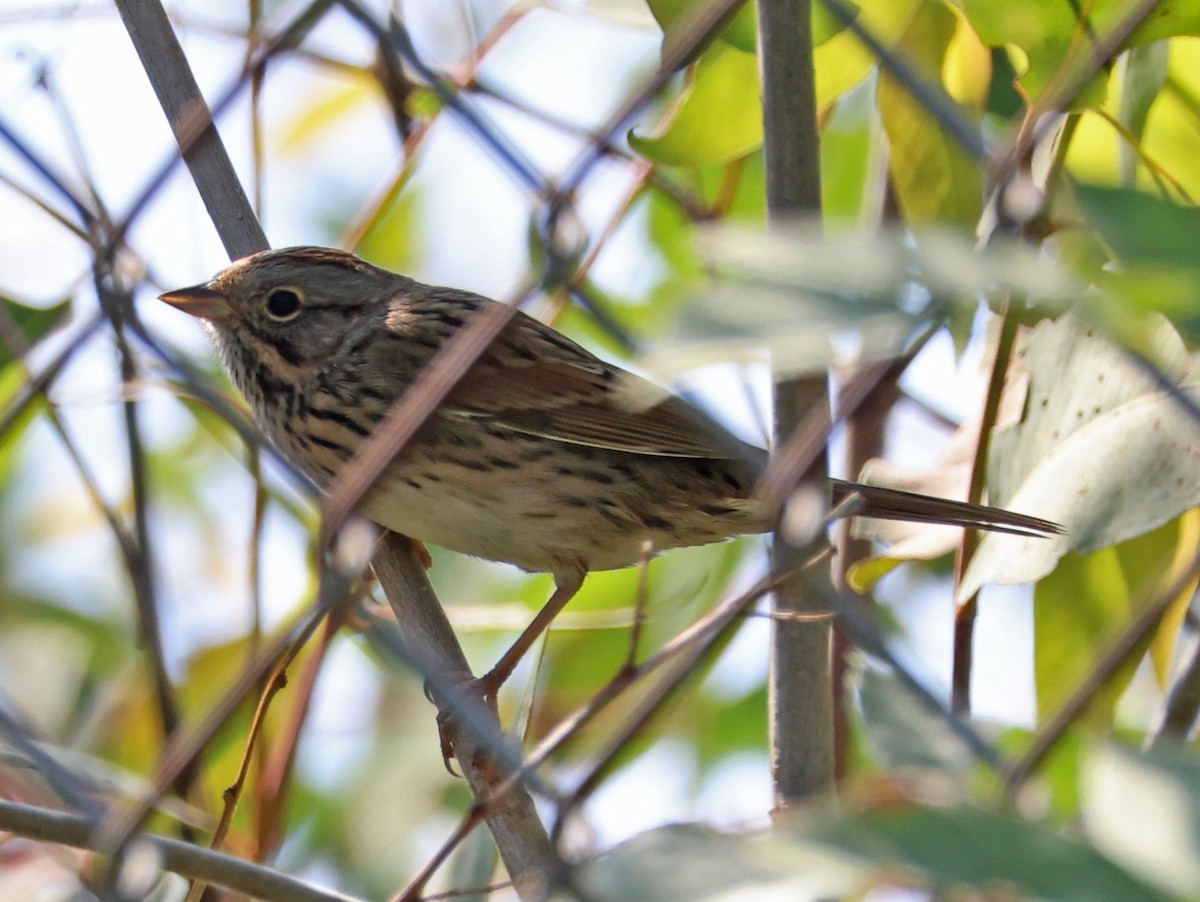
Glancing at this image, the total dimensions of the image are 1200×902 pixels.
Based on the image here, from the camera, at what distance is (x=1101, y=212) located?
2.18 feet

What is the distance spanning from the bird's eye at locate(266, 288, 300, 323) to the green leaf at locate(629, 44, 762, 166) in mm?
1041

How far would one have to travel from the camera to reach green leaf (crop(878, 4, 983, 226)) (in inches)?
69.0

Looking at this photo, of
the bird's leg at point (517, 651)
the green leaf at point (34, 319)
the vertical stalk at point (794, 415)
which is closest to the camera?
the vertical stalk at point (794, 415)

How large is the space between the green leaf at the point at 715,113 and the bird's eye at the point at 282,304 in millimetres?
1041

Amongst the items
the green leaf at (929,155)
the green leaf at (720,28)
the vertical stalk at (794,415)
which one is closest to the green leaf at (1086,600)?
the vertical stalk at (794,415)

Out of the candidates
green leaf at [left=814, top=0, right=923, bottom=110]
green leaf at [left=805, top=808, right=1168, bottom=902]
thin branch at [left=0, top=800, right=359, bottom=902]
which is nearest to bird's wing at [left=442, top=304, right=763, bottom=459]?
green leaf at [left=814, top=0, right=923, bottom=110]

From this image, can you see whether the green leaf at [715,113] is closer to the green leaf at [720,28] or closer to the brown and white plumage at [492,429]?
the green leaf at [720,28]

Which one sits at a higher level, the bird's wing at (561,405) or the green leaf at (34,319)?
the bird's wing at (561,405)

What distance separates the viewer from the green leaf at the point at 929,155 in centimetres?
175

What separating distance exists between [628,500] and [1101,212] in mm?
1790

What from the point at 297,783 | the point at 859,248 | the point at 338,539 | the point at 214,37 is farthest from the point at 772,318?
the point at 297,783

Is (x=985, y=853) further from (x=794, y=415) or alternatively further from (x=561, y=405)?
(x=561, y=405)

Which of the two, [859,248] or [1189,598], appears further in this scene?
[1189,598]

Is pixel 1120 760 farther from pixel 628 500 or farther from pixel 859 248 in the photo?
pixel 628 500
